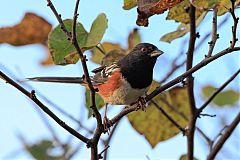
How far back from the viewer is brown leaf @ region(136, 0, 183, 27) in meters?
1.70

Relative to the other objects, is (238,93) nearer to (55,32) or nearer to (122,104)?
(122,104)

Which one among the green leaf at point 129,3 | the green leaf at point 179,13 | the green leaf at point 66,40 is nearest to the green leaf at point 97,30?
the green leaf at point 66,40

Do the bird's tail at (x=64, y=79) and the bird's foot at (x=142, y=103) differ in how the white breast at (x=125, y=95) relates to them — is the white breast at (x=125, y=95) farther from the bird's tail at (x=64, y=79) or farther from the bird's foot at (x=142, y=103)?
the bird's tail at (x=64, y=79)

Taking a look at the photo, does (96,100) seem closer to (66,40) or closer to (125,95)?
(125,95)

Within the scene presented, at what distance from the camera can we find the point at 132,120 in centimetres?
274

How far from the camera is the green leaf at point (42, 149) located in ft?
8.84

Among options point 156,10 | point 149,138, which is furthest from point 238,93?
point 156,10

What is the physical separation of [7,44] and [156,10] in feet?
3.38

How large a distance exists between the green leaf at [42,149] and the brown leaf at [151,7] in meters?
1.19

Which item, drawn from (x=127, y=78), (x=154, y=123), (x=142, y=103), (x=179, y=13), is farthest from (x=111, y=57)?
(x=179, y=13)

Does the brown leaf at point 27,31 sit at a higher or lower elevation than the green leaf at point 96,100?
higher

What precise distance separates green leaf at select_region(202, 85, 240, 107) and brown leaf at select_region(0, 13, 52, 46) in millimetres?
1180

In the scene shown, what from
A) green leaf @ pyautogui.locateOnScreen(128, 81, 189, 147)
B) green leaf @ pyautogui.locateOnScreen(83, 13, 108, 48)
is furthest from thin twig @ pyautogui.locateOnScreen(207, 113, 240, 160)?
green leaf @ pyautogui.locateOnScreen(83, 13, 108, 48)

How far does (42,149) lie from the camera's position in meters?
2.78
